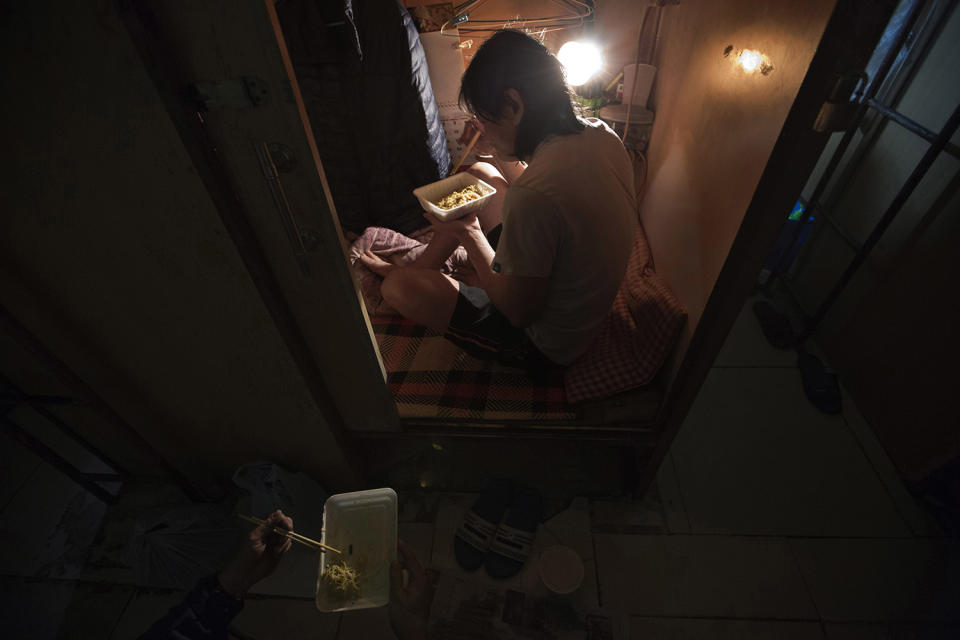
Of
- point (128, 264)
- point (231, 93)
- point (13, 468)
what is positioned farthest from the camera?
point (13, 468)

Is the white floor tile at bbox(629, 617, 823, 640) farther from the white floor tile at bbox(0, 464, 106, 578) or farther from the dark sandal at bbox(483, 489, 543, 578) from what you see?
the white floor tile at bbox(0, 464, 106, 578)

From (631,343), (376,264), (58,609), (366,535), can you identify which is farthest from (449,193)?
(58,609)

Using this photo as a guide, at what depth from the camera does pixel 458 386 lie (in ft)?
5.48

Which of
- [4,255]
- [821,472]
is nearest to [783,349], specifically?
[821,472]

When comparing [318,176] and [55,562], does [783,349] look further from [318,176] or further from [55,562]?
[55,562]

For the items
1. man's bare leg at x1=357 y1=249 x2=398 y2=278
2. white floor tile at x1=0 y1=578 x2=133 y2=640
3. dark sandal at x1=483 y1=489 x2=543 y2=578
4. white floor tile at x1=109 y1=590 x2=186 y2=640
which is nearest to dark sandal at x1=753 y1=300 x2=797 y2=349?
dark sandal at x1=483 y1=489 x2=543 y2=578

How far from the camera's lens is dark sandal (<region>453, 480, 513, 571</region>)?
5.59ft

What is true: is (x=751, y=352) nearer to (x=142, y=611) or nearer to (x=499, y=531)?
(x=499, y=531)

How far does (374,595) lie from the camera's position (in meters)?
1.16

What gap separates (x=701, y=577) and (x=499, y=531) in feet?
2.50

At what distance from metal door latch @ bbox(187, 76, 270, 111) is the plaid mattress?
1.05 meters

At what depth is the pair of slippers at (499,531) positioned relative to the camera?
5.51ft

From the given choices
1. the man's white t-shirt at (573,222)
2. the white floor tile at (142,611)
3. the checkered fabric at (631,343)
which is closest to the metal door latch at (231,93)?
the man's white t-shirt at (573,222)

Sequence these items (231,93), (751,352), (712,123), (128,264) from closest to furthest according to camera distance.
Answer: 1. (231,93)
2. (128,264)
3. (712,123)
4. (751,352)
